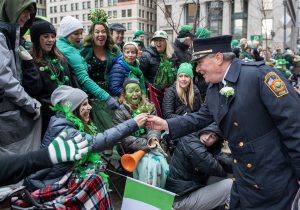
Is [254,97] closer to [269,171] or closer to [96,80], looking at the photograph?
[269,171]

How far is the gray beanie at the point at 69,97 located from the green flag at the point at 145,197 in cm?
90

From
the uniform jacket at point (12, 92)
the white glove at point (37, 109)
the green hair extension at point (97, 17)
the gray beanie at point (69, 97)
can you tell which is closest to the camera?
the uniform jacket at point (12, 92)

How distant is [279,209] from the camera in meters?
2.77

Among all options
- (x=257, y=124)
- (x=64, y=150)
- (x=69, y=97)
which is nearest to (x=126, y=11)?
(x=69, y=97)

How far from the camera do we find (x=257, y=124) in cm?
274

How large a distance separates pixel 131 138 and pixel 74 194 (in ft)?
5.31

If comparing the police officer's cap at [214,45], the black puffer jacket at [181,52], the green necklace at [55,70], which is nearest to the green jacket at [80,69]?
the green necklace at [55,70]

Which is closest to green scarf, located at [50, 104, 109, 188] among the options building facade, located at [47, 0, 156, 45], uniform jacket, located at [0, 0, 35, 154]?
uniform jacket, located at [0, 0, 35, 154]

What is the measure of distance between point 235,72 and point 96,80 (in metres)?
2.80

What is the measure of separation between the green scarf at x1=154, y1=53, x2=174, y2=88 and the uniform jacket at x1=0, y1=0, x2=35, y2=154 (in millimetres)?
2709

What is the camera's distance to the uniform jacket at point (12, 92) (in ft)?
10.8

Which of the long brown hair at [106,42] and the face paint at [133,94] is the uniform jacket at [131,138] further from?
the long brown hair at [106,42]

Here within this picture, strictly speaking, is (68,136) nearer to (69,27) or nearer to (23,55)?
(23,55)

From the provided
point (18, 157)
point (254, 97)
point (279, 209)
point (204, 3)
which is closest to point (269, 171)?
point (279, 209)
